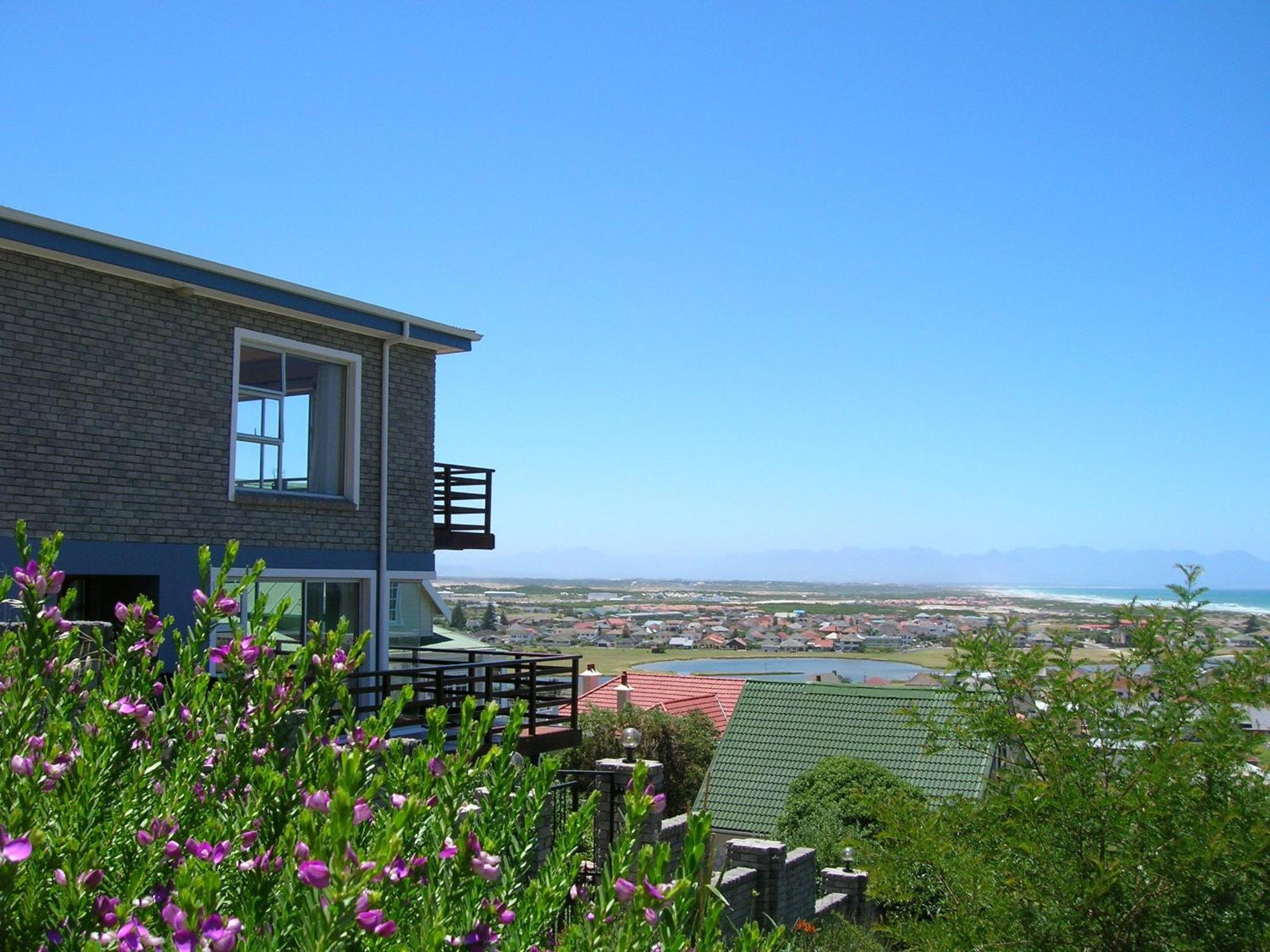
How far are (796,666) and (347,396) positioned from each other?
227ft

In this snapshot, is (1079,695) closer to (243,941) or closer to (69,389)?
(243,941)

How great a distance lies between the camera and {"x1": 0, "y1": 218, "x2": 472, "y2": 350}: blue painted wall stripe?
40.4ft

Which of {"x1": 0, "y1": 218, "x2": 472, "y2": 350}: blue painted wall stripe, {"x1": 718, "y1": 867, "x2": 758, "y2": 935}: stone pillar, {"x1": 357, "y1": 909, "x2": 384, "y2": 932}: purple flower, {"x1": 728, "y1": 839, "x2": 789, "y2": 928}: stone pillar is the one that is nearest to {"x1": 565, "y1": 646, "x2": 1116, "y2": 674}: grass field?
{"x1": 0, "y1": 218, "x2": 472, "y2": 350}: blue painted wall stripe

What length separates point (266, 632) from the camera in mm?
3895

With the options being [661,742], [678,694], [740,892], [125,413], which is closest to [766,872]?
[740,892]

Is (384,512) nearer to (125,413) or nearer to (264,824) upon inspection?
(125,413)

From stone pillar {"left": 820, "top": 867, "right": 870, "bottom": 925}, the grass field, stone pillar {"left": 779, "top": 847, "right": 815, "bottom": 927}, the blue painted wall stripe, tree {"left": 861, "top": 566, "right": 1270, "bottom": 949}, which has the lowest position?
the grass field

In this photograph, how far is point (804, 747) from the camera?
2539 centimetres

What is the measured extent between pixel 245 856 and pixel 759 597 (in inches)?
7522

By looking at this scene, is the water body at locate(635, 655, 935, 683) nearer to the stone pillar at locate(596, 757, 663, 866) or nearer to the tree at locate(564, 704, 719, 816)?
the tree at locate(564, 704, 719, 816)

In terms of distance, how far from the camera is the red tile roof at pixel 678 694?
39.2 meters

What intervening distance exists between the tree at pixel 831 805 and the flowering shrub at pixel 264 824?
1546cm

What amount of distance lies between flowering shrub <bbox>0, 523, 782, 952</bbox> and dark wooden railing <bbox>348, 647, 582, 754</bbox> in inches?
390

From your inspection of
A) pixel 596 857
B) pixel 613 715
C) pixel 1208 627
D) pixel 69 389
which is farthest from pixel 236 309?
pixel 613 715
